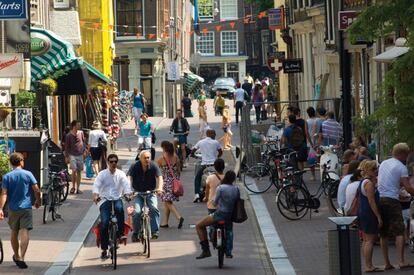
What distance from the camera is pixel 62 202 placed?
93.4 ft

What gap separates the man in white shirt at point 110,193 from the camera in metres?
20.0

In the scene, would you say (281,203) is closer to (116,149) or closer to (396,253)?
(396,253)

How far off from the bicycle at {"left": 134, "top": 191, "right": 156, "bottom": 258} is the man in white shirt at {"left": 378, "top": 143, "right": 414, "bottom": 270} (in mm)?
4142

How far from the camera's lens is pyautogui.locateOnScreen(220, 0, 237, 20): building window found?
119 metres

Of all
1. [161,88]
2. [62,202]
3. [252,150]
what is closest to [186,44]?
[161,88]

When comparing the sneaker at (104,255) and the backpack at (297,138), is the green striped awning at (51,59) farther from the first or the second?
the sneaker at (104,255)

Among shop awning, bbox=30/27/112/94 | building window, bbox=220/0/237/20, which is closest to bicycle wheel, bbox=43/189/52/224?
shop awning, bbox=30/27/112/94

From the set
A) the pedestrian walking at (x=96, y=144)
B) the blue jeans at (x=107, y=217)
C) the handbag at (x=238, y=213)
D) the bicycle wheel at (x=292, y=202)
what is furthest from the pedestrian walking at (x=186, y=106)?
the handbag at (x=238, y=213)

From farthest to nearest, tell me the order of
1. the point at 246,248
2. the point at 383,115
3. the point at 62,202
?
the point at 62,202 → the point at 246,248 → the point at 383,115

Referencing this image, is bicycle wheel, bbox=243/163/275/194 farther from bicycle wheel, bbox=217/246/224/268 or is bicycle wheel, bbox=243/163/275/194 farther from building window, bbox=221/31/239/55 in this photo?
building window, bbox=221/31/239/55

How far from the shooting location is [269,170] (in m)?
31.3

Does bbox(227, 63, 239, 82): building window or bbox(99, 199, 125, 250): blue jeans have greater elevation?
bbox(227, 63, 239, 82): building window

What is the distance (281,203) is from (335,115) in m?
8.61

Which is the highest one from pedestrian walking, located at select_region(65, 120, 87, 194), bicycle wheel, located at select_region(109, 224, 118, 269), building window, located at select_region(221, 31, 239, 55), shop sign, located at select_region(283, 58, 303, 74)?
building window, located at select_region(221, 31, 239, 55)
